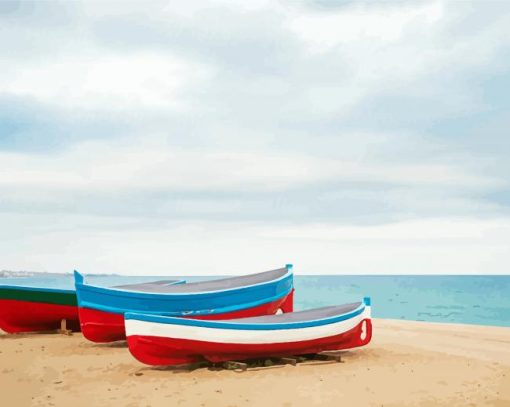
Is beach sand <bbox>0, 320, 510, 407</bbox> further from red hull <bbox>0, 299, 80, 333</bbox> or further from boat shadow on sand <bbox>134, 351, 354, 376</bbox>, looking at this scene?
red hull <bbox>0, 299, 80, 333</bbox>

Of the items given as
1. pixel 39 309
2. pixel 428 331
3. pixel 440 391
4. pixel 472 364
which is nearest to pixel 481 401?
pixel 440 391

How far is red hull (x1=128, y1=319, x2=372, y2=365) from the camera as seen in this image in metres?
10.7

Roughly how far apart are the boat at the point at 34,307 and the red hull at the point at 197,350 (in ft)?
22.4

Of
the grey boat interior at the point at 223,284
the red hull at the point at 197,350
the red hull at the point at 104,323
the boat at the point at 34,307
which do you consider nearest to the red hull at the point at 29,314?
the boat at the point at 34,307

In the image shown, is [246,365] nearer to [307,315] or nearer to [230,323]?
[230,323]

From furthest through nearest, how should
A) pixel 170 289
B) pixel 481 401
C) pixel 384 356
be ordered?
pixel 170 289 < pixel 384 356 < pixel 481 401

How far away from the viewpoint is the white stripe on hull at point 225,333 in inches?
417

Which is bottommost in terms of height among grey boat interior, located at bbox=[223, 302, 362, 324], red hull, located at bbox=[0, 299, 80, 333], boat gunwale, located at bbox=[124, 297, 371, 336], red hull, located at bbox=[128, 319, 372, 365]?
red hull, located at bbox=[0, 299, 80, 333]

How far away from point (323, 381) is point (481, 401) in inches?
103

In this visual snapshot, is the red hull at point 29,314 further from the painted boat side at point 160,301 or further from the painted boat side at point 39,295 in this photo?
the painted boat side at point 160,301

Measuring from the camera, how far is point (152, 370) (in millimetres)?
11250

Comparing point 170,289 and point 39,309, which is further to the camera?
point 39,309

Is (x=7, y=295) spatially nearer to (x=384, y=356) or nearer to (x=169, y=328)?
(x=169, y=328)

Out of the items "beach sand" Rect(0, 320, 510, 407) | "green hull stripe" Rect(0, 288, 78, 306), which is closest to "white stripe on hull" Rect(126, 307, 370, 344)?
"beach sand" Rect(0, 320, 510, 407)
